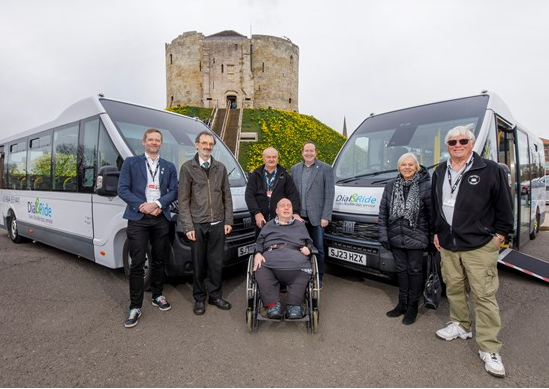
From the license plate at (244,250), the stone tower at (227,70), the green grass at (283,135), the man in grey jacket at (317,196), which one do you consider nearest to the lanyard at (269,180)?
the man in grey jacket at (317,196)

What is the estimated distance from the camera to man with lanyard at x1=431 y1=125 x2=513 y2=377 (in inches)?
110

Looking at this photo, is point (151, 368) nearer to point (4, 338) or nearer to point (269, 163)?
point (4, 338)

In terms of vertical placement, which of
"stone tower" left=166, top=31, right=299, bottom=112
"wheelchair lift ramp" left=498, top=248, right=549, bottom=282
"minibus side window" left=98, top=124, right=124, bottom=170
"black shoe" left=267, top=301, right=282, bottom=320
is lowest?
"black shoe" left=267, top=301, right=282, bottom=320

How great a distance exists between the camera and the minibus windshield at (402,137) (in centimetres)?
455

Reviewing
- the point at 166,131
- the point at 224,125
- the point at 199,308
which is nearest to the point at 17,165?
the point at 166,131

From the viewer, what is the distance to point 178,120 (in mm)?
5598

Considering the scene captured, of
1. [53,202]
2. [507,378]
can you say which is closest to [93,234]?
[53,202]

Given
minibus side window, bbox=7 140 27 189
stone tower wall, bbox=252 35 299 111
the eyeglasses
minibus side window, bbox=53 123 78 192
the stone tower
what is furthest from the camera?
stone tower wall, bbox=252 35 299 111

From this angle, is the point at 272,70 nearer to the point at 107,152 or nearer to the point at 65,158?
the point at 65,158

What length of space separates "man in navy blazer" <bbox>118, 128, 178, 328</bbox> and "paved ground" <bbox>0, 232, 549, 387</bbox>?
0.46m

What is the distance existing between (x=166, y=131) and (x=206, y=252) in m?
2.25

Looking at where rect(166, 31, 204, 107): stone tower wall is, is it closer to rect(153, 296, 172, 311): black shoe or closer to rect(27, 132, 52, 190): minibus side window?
rect(27, 132, 52, 190): minibus side window

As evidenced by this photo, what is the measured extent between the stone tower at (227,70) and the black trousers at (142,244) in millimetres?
42535

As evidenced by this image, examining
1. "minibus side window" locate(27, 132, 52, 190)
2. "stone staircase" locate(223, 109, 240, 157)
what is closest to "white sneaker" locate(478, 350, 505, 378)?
"minibus side window" locate(27, 132, 52, 190)
